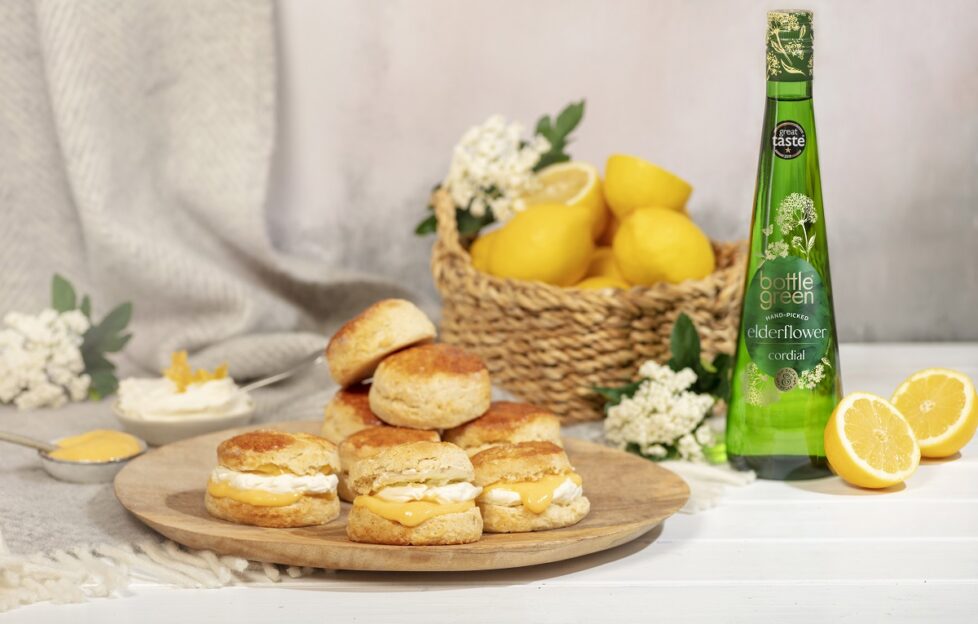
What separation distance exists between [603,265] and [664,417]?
332mm

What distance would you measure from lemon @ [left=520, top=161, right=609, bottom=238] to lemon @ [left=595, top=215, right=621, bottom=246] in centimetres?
1

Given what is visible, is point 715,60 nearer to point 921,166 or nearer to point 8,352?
point 921,166

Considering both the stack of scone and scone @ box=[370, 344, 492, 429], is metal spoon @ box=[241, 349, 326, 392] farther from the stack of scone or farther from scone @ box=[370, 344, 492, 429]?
scone @ box=[370, 344, 492, 429]

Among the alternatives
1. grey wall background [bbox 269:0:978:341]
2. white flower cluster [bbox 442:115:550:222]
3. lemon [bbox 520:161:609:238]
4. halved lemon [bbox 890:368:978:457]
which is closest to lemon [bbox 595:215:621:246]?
lemon [bbox 520:161:609:238]

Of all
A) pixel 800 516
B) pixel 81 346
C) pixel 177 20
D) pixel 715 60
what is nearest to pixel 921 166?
pixel 715 60

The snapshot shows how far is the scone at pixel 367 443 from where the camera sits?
3.94 ft

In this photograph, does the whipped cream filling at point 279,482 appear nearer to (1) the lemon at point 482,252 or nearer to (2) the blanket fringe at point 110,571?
(2) the blanket fringe at point 110,571

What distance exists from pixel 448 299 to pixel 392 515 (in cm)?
71

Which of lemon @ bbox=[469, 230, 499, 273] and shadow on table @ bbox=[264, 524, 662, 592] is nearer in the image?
shadow on table @ bbox=[264, 524, 662, 592]

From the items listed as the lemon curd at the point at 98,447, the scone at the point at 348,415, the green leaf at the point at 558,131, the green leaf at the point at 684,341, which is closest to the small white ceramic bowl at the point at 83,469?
the lemon curd at the point at 98,447

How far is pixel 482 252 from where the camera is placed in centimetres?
172

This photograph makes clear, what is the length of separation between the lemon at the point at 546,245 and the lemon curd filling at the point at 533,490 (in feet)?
1.72

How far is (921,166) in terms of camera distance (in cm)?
210

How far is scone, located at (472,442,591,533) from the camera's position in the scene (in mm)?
1098
